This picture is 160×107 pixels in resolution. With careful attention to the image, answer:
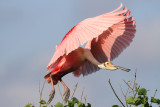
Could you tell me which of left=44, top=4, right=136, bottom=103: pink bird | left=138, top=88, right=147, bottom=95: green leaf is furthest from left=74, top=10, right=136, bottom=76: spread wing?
left=138, top=88, right=147, bottom=95: green leaf

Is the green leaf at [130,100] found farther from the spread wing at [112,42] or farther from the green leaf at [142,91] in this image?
the spread wing at [112,42]

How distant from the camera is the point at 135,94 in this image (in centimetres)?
368

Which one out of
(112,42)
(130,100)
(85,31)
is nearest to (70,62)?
(85,31)

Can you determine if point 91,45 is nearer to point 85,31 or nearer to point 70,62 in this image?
point 70,62

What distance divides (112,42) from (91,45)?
401mm

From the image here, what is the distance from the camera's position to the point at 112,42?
19.2 ft

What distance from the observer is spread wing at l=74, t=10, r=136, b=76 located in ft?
18.8

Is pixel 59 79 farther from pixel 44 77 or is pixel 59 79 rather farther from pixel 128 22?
pixel 128 22

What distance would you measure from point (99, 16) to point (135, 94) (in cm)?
177

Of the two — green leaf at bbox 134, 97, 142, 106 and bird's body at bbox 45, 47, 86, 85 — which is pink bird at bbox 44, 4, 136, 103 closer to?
bird's body at bbox 45, 47, 86, 85

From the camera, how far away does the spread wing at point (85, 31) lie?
4.69m

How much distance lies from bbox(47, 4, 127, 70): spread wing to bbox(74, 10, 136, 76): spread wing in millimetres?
613

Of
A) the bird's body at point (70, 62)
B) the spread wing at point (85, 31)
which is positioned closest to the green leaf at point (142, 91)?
the spread wing at point (85, 31)

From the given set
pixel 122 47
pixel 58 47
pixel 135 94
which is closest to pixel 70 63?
Answer: pixel 58 47
